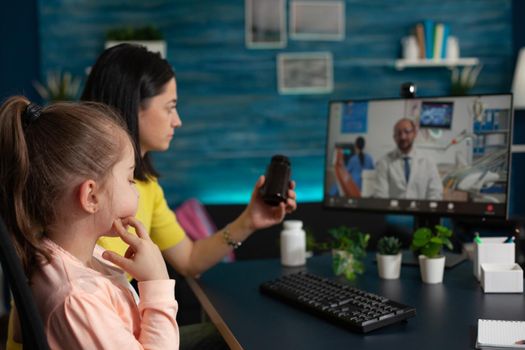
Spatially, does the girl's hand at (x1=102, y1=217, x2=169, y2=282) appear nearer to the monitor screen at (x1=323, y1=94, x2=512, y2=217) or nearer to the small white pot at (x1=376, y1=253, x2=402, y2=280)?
the small white pot at (x1=376, y1=253, x2=402, y2=280)

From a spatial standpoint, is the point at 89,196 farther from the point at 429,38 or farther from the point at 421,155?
the point at 429,38

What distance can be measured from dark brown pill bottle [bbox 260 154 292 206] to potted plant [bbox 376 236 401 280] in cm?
31

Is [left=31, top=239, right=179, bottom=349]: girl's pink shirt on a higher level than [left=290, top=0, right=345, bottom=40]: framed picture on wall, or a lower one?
lower

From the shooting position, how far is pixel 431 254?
1.60m

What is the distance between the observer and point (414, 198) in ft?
6.08

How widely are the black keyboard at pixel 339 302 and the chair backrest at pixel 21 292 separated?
0.59 m

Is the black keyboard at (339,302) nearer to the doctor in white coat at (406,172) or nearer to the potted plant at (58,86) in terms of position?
the doctor in white coat at (406,172)

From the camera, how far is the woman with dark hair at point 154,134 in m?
1.71

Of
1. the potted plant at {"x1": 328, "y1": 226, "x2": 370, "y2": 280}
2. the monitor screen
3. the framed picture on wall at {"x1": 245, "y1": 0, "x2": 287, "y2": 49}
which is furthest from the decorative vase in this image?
the framed picture on wall at {"x1": 245, "y1": 0, "x2": 287, "y2": 49}

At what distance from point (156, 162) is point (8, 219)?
2770 mm

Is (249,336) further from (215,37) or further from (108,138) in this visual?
(215,37)

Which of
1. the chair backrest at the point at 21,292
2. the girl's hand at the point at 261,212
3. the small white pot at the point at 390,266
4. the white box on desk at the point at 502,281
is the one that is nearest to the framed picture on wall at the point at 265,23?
the girl's hand at the point at 261,212

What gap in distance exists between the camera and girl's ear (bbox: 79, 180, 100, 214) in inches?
42.2

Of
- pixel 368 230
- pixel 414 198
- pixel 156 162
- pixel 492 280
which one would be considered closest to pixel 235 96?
pixel 156 162
